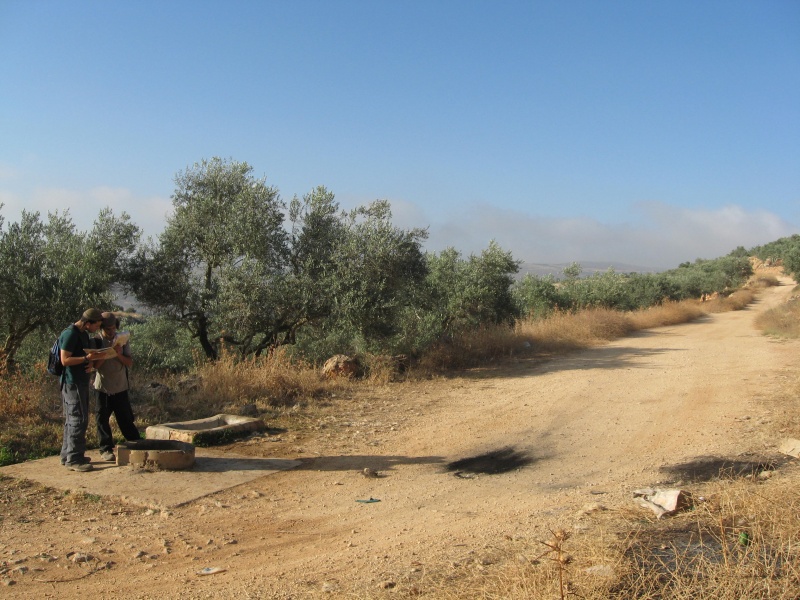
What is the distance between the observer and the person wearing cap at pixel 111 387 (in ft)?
24.1

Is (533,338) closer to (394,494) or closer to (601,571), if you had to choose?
(394,494)

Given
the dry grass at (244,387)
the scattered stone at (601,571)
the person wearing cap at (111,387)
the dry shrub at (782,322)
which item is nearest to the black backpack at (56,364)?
the person wearing cap at (111,387)

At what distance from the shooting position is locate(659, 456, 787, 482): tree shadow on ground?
6543mm

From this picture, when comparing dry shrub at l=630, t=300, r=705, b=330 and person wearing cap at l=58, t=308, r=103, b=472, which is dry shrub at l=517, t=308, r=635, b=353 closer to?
dry shrub at l=630, t=300, r=705, b=330

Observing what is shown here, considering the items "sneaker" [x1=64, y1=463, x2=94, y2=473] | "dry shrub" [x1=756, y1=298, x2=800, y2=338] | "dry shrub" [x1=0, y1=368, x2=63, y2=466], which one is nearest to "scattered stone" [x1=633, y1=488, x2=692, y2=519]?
"sneaker" [x1=64, y1=463, x2=94, y2=473]

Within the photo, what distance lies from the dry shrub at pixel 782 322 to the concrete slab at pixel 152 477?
18.0 m

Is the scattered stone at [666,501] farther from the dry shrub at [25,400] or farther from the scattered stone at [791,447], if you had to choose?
the dry shrub at [25,400]

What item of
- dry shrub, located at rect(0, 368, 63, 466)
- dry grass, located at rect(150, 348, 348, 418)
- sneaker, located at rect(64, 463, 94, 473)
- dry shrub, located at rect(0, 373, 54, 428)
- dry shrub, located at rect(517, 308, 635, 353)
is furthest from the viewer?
dry shrub, located at rect(517, 308, 635, 353)

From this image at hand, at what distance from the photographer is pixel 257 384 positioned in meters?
10.7

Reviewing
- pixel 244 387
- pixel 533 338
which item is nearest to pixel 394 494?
pixel 244 387

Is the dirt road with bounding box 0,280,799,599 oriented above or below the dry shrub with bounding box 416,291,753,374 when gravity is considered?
below

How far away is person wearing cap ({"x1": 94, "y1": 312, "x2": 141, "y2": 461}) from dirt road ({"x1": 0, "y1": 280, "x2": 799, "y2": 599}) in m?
0.81

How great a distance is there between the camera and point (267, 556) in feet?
15.7

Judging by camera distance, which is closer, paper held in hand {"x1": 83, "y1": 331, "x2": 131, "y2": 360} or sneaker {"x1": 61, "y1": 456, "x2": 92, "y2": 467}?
sneaker {"x1": 61, "y1": 456, "x2": 92, "y2": 467}
